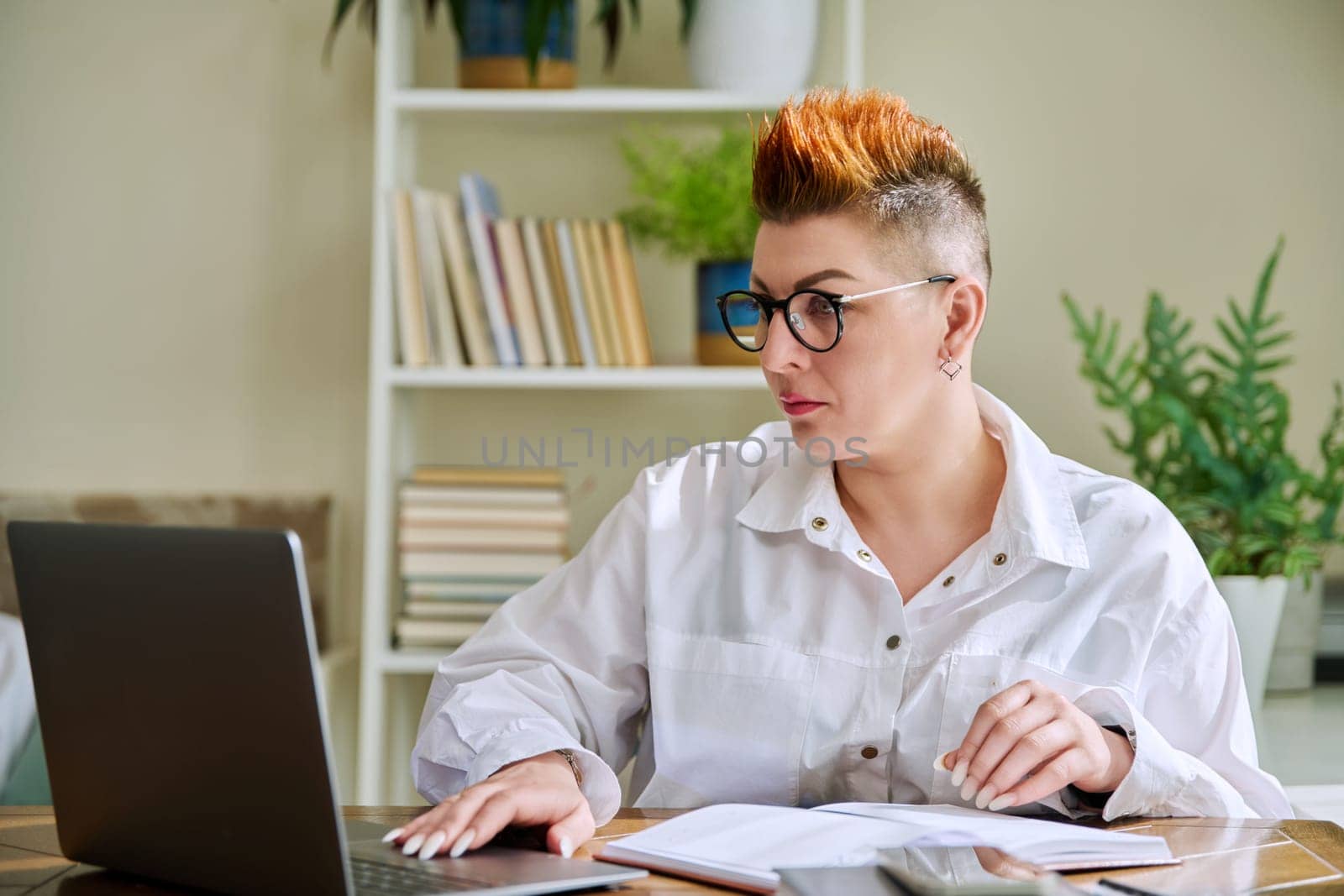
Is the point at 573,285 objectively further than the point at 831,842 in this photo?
Yes

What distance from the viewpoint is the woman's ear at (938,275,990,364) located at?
1.34 metres

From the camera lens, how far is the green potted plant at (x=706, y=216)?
206cm

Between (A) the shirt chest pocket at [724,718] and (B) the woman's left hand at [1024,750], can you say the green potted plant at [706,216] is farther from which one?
(B) the woman's left hand at [1024,750]

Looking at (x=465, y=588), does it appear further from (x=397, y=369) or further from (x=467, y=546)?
(x=397, y=369)

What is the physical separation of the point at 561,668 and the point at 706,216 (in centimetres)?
96

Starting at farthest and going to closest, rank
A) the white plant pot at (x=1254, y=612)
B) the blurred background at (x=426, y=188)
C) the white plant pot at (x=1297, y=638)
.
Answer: the blurred background at (x=426, y=188) → the white plant pot at (x=1297, y=638) → the white plant pot at (x=1254, y=612)

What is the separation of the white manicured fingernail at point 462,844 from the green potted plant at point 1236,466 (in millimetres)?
1228

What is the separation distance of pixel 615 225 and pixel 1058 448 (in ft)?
2.86

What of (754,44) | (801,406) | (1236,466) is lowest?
(1236,466)

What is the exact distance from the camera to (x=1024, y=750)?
1.01 meters

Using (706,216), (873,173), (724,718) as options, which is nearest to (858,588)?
(724,718)

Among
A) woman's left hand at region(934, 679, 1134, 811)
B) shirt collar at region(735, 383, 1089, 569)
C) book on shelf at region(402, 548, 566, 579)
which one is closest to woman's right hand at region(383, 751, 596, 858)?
woman's left hand at region(934, 679, 1134, 811)

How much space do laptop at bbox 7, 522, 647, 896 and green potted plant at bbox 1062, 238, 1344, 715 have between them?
1258mm

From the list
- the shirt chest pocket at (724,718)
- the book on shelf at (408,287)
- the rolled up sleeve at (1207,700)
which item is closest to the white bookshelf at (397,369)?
the book on shelf at (408,287)
